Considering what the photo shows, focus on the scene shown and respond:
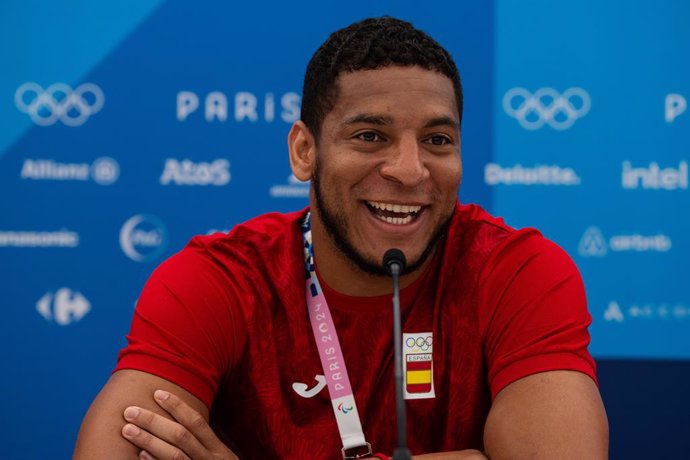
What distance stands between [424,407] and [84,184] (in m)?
1.79

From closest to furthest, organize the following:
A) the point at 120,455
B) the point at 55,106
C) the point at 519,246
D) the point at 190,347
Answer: the point at 120,455 → the point at 190,347 → the point at 519,246 → the point at 55,106

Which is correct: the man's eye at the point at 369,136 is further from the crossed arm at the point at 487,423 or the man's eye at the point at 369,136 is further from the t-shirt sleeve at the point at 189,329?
the crossed arm at the point at 487,423

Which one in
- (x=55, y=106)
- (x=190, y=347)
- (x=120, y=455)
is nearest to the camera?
(x=120, y=455)

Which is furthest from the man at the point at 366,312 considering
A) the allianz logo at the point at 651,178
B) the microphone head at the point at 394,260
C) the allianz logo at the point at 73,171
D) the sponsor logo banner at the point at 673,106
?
the sponsor logo banner at the point at 673,106

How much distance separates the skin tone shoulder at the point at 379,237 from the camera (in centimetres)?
148

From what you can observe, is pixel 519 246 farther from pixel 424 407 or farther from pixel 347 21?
pixel 347 21

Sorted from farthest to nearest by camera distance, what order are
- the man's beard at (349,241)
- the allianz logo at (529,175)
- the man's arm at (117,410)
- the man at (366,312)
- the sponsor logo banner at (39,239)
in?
the allianz logo at (529,175) → the sponsor logo banner at (39,239) → the man's beard at (349,241) → the man at (366,312) → the man's arm at (117,410)

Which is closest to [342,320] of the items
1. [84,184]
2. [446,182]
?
[446,182]

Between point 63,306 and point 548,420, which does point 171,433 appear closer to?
point 548,420

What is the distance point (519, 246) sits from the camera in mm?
1746

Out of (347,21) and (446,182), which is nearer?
(446,182)

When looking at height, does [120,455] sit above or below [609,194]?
below

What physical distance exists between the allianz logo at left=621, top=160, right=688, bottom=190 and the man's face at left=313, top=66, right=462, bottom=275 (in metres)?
1.51

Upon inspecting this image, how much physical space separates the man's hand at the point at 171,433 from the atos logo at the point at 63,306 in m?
1.50
